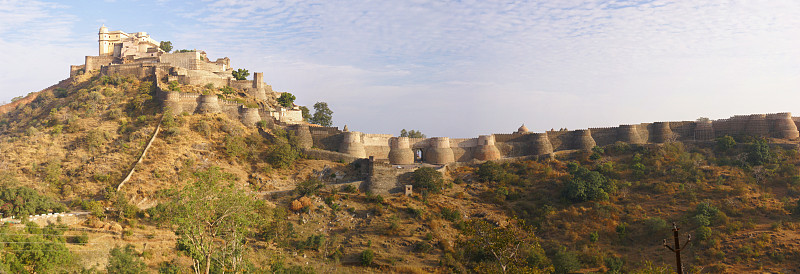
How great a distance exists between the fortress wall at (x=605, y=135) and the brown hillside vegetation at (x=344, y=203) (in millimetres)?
2053

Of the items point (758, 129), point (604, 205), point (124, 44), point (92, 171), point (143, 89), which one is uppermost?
point (124, 44)

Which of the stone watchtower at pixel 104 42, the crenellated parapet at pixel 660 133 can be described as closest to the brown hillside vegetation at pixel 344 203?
the crenellated parapet at pixel 660 133

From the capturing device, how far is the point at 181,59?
1810 inches

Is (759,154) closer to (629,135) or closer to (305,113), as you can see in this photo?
(629,135)

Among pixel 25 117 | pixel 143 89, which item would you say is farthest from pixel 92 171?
pixel 25 117

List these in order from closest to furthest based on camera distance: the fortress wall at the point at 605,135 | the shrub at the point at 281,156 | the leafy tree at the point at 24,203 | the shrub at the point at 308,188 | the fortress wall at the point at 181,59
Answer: the leafy tree at the point at 24,203
the shrub at the point at 308,188
the shrub at the point at 281,156
the fortress wall at the point at 605,135
the fortress wall at the point at 181,59

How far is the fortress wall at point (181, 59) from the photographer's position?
4591 cm

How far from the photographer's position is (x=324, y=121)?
4909 centimetres

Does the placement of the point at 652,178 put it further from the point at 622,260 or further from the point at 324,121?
the point at 324,121

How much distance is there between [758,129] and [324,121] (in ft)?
112

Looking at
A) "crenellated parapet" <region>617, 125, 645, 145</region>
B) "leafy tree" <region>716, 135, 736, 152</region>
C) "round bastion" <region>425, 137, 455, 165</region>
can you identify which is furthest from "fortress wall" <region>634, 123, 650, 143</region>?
"round bastion" <region>425, 137, 455, 165</region>

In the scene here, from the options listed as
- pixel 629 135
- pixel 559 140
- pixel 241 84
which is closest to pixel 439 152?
pixel 559 140

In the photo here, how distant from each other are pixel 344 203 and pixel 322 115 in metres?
19.9

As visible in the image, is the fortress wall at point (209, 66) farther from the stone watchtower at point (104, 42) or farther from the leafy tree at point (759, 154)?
the leafy tree at point (759, 154)
